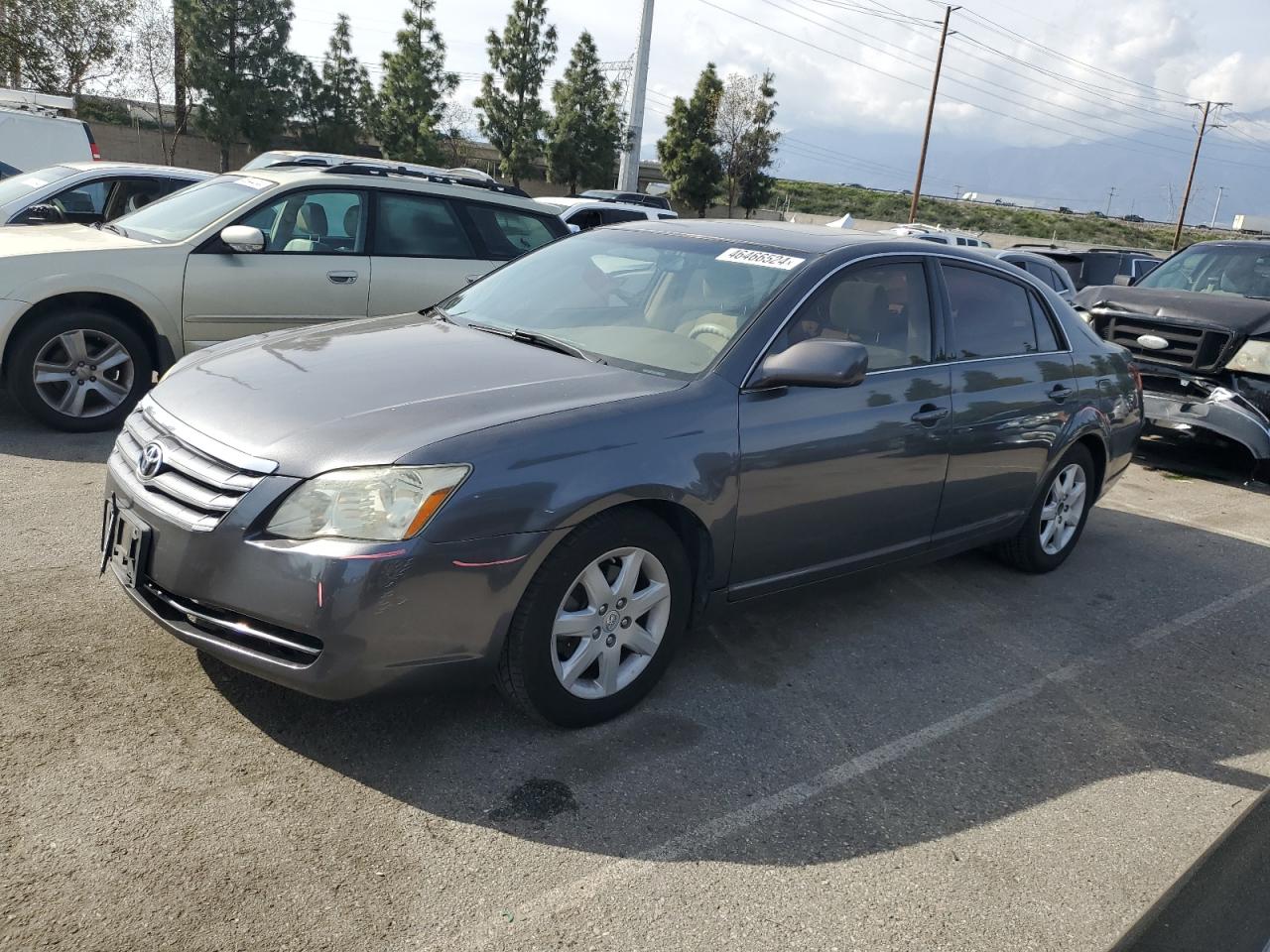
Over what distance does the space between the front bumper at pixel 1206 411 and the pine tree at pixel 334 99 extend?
37538 millimetres

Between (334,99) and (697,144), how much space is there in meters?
14.7

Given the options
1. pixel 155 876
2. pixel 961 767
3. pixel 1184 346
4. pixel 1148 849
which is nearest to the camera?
pixel 155 876

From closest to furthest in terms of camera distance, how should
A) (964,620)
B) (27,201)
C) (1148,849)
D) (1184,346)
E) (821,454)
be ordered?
(1148,849)
(821,454)
(964,620)
(1184,346)
(27,201)

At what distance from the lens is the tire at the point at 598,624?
3.21m

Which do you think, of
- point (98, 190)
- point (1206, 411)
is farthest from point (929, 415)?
point (98, 190)

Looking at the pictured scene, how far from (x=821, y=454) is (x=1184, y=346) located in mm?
6127

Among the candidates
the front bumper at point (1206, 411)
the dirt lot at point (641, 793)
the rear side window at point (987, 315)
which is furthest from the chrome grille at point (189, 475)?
the front bumper at point (1206, 411)

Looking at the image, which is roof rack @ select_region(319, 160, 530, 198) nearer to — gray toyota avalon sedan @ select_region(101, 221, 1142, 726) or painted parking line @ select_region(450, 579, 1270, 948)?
gray toyota avalon sedan @ select_region(101, 221, 1142, 726)

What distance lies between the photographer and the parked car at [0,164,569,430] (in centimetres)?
639

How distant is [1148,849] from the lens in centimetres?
319

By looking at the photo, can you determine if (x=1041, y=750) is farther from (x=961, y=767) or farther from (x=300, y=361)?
(x=300, y=361)

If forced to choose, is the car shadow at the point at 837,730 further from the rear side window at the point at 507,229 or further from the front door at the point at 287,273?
the rear side window at the point at 507,229

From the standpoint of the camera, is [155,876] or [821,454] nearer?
[155,876]

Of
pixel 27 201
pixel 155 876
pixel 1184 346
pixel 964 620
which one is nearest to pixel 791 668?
pixel 964 620
